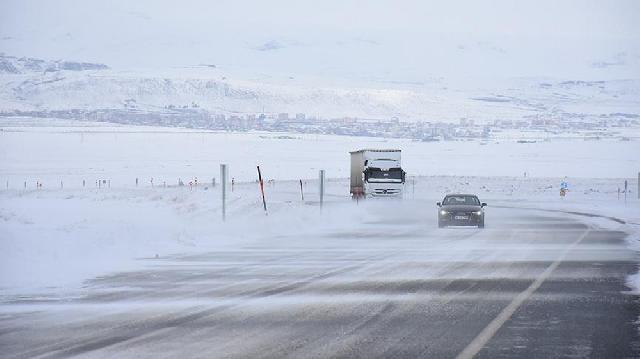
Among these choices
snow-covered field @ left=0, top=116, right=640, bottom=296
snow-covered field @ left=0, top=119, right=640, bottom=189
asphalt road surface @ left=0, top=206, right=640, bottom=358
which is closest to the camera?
asphalt road surface @ left=0, top=206, right=640, bottom=358

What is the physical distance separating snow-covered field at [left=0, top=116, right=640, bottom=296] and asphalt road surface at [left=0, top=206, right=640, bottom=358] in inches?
85.0

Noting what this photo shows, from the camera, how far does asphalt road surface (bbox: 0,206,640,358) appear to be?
1164 cm

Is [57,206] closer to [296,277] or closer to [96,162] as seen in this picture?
[296,277]

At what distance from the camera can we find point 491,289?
17.9 m

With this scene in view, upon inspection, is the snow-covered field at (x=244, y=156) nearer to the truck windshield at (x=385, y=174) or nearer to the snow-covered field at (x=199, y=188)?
the snow-covered field at (x=199, y=188)

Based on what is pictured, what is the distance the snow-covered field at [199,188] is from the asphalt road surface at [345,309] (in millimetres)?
2159

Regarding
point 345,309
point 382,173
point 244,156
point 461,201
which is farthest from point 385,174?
point 244,156

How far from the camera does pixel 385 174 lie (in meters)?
62.5

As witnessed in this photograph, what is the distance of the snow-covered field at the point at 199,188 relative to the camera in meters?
25.1

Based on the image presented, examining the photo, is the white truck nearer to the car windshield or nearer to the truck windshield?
the truck windshield

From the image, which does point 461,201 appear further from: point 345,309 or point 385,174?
point 345,309

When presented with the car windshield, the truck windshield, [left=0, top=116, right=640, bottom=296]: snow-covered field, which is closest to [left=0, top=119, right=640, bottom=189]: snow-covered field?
[left=0, top=116, right=640, bottom=296]: snow-covered field

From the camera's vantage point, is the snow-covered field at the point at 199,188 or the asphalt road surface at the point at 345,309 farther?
the snow-covered field at the point at 199,188

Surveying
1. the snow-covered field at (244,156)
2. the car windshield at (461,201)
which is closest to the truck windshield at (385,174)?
the car windshield at (461,201)
